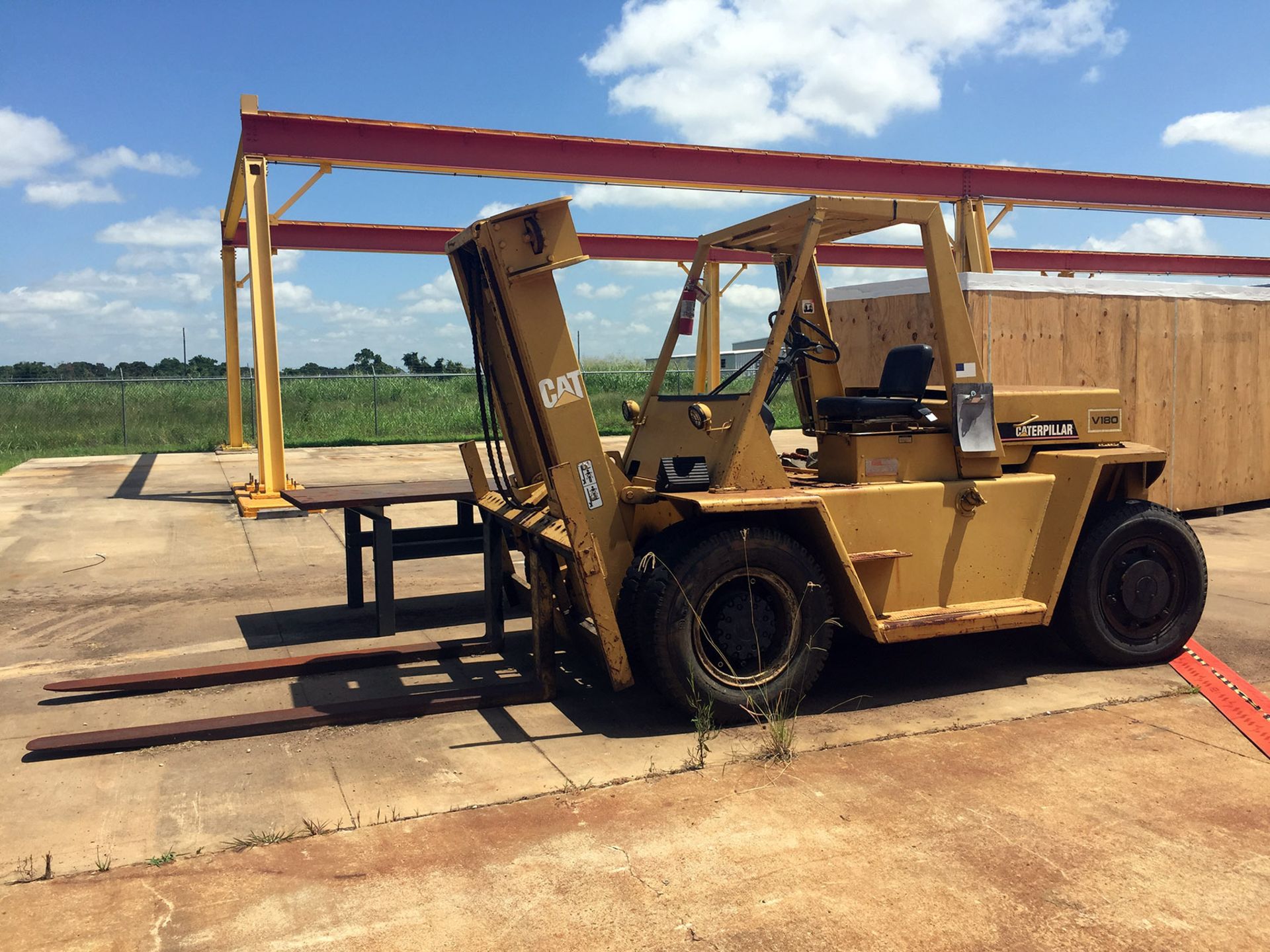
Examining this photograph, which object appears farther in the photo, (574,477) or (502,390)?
(502,390)

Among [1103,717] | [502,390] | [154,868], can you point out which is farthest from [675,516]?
[154,868]

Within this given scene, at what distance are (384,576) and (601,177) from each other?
25.9ft

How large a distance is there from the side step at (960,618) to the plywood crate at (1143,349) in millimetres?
4052

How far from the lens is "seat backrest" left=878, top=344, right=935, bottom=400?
596cm

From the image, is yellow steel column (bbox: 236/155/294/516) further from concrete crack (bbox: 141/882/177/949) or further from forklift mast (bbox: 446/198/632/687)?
concrete crack (bbox: 141/882/177/949)

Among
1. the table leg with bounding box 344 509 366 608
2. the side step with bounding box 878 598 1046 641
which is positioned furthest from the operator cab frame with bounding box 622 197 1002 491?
the table leg with bounding box 344 509 366 608

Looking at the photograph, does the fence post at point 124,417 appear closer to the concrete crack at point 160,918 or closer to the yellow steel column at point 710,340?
the yellow steel column at point 710,340

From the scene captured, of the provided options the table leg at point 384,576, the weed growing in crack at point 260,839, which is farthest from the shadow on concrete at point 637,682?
the weed growing in crack at point 260,839

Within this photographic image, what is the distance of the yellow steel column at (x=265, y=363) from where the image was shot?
12.6m

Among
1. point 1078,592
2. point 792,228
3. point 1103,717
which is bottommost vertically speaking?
point 1103,717

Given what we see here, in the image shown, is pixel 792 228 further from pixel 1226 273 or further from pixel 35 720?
pixel 1226 273

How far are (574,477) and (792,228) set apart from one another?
195 centimetres

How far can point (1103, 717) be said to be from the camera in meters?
5.30

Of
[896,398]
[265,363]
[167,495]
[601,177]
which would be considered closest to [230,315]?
[167,495]
